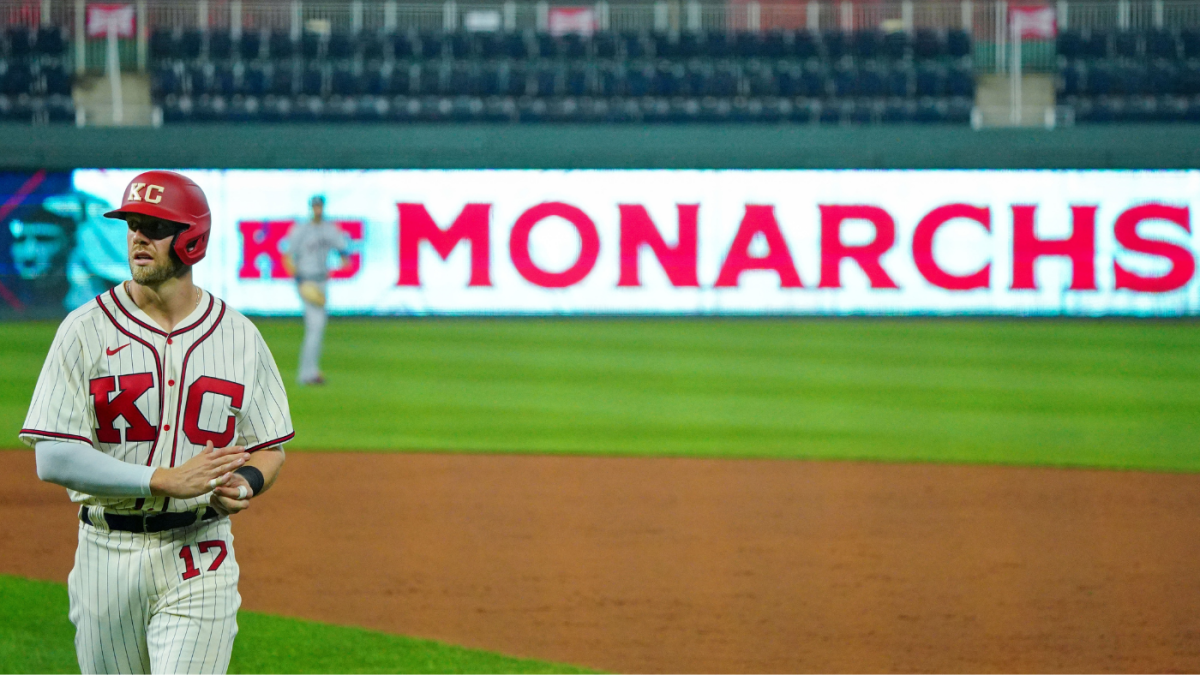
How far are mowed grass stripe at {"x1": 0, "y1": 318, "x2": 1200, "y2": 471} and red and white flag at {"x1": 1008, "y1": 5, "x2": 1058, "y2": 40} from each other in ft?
20.1

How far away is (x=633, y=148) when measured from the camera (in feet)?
66.0

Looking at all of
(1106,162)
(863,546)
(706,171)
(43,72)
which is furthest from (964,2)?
(863,546)

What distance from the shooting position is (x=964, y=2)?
23.7 metres

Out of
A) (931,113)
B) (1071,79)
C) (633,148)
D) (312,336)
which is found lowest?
(312,336)

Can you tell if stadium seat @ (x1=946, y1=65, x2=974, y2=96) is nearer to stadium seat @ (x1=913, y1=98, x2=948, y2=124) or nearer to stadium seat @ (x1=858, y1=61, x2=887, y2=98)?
stadium seat @ (x1=913, y1=98, x2=948, y2=124)

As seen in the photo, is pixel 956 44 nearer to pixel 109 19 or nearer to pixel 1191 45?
pixel 1191 45

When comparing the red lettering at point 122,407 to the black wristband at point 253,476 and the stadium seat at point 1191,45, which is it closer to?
the black wristband at point 253,476

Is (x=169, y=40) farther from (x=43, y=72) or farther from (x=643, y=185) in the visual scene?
(x=643, y=185)

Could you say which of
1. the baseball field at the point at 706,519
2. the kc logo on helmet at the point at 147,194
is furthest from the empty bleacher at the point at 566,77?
the kc logo on helmet at the point at 147,194

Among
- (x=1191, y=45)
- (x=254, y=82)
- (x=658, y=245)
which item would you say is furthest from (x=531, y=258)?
(x=1191, y=45)

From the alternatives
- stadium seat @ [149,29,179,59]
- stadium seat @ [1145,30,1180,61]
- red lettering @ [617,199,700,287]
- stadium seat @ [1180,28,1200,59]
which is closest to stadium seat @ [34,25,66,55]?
stadium seat @ [149,29,179,59]

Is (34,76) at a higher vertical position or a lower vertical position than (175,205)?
higher

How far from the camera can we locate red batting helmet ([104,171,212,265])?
306 cm

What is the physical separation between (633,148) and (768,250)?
8.78 feet
